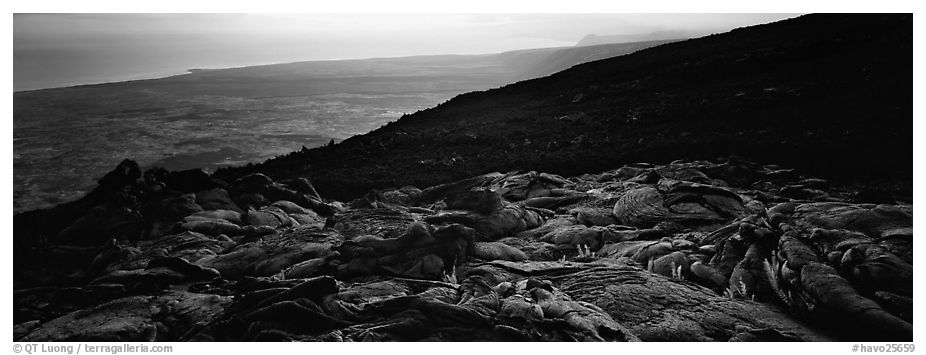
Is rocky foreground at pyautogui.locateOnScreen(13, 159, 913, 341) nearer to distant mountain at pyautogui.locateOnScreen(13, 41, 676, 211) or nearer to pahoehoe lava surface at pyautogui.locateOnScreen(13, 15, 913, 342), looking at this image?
pahoehoe lava surface at pyautogui.locateOnScreen(13, 15, 913, 342)

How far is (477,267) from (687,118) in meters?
20.7

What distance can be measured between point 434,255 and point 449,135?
61.5 feet

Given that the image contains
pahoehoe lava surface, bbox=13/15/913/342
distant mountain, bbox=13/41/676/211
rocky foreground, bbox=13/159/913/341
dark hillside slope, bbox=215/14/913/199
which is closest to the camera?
rocky foreground, bbox=13/159/913/341

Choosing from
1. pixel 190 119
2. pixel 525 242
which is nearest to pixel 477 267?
pixel 525 242

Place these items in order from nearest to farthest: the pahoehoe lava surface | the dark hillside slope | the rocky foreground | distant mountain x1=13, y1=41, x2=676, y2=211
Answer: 1. the rocky foreground
2. the pahoehoe lava surface
3. the dark hillside slope
4. distant mountain x1=13, y1=41, x2=676, y2=211

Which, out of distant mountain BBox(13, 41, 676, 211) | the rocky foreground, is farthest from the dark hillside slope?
distant mountain BBox(13, 41, 676, 211)

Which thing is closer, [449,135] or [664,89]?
[449,135]

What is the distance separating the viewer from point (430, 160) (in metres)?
24.5

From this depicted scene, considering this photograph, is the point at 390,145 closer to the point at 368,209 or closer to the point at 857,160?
the point at 368,209

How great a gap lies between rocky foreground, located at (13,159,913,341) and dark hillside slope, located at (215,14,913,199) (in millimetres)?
4787

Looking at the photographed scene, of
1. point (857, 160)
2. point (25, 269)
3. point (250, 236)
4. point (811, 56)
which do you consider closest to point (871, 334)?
point (857, 160)

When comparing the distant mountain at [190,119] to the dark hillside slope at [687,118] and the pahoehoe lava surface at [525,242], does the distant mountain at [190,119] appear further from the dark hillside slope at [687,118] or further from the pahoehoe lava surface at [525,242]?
the pahoehoe lava surface at [525,242]

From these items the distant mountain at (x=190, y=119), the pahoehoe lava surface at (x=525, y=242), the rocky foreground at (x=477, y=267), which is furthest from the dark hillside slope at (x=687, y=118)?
the distant mountain at (x=190, y=119)

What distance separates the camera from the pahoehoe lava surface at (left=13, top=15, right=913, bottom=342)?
8.89m
